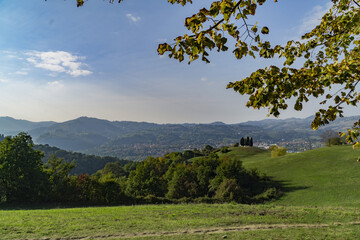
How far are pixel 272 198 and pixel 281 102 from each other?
35.3 metres

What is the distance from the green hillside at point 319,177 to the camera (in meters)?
29.6

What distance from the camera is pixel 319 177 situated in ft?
129

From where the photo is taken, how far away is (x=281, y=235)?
11523mm

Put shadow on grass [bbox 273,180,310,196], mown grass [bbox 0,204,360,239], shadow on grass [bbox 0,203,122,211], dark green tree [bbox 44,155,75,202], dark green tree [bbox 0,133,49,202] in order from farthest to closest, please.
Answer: shadow on grass [bbox 273,180,310,196], dark green tree [bbox 44,155,75,202], dark green tree [bbox 0,133,49,202], shadow on grass [bbox 0,203,122,211], mown grass [bbox 0,204,360,239]

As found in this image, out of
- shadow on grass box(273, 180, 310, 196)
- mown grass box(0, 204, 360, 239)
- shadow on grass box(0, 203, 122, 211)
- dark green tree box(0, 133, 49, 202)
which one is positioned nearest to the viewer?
mown grass box(0, 204, 360, 239)

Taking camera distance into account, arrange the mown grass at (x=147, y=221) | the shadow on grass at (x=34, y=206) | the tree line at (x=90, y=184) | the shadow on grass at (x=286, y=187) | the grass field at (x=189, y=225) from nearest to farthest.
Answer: the grass field at (x=189, y=225) → the mown grass at (x=147, y=221) → the shadow on grass at (x=34, y=206) → the tree line at (x=90, y=184) → the shadow on grass at (x=286, y=187)

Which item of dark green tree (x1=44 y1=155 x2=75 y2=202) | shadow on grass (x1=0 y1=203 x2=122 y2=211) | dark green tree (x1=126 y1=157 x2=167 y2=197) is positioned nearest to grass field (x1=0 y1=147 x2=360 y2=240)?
shadow on grass (x1=0 y1=203 x2=122 y2=211)

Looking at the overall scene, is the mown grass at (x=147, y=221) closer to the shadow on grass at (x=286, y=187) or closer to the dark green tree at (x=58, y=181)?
the dark green tree at (x=58, y=181)

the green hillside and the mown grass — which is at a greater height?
the mown grass

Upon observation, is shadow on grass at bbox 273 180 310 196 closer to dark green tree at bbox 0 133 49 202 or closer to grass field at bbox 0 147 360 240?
grass field at bbox 0 147 360 240

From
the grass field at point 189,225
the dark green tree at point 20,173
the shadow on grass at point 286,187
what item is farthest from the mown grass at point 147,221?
the shadow on grass at point 286,187

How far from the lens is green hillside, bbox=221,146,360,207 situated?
97.2 feet

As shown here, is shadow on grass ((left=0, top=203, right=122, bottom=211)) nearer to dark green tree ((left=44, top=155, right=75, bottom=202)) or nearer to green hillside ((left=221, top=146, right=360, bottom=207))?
dark green tree ((left=44, top=155, right=75, bottom=202))

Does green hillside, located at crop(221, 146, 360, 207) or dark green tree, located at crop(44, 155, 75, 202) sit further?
dark green tree, located at crop(44, 155, 75, 202)
